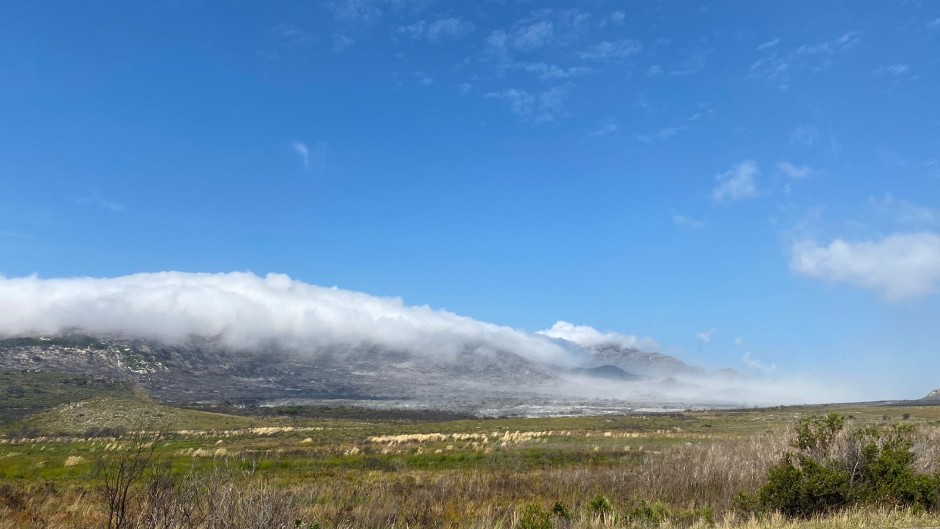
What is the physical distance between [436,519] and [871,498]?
398 inches

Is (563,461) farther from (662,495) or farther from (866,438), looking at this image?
(866,438)

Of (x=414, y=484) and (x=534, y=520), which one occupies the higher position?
(x=534, y=520)

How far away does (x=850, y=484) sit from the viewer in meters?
14.1

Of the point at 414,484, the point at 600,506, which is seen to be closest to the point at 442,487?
the point at 414,484

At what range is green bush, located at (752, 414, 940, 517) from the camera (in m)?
12.9

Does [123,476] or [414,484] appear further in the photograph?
[414,484]

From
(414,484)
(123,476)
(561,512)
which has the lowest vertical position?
(414,484)

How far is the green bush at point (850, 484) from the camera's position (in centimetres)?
1287

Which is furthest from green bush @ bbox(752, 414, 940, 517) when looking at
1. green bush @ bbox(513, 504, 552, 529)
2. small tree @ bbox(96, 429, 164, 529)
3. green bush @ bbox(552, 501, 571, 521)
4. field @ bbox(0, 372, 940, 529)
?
small tree @ bbox(96, 429, 164, 529)

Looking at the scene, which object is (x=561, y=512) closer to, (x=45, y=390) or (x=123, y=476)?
(x=123, y=476)

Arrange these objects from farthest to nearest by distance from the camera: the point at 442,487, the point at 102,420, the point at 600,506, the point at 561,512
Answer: the point at 102,420
the point at 442,487
the point at 600,506
the point at 561,512

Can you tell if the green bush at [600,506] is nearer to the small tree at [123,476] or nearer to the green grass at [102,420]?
the small tree at [123,476]

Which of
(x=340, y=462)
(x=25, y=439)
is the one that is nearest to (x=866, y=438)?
(x=340, y=462)

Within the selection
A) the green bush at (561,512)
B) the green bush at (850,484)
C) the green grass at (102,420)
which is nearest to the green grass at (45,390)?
the green grass at (102,420)
